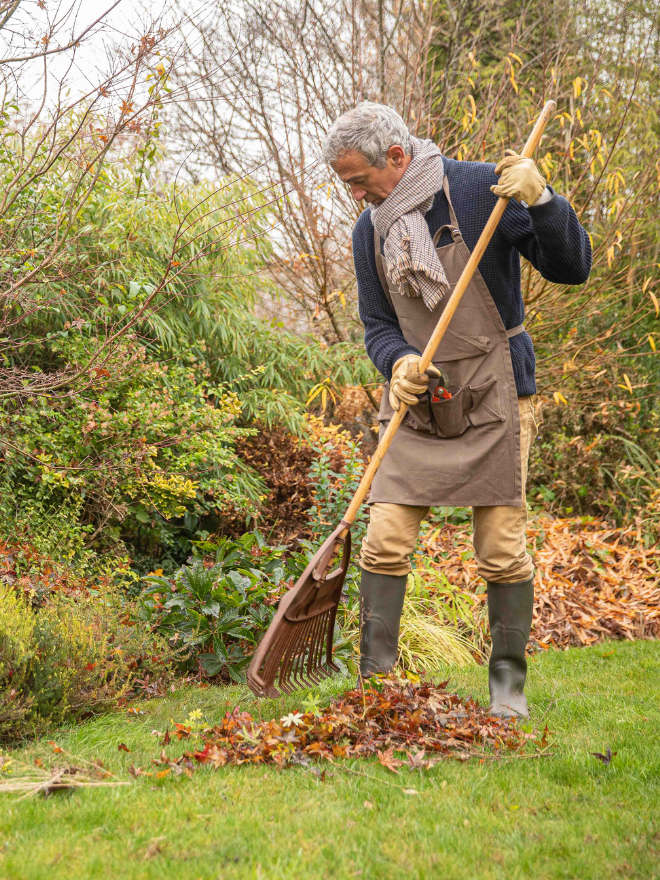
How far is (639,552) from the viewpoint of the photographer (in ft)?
18.6

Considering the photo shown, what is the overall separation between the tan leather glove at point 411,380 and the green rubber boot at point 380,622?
0.64 m

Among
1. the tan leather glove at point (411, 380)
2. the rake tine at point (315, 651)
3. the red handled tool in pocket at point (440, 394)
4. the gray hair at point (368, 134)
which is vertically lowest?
the rake tine at point (315, 651)

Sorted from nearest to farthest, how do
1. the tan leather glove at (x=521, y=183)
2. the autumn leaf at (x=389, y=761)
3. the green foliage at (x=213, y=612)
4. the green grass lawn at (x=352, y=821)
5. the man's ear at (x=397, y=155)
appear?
the green grass lawn at (x=352, y=821) < the autumn leaf at (x=389, y=761) < the tan leather glove at (x=521, y=183) < the man's ear at (x=397, y=155) < the green foliage at (x=213, y=612)

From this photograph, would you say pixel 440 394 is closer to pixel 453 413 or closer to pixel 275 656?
Result: pixel 453 413

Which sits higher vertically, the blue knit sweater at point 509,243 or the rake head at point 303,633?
the blue knit sweater at point 509,243

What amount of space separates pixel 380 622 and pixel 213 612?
43.6 inches

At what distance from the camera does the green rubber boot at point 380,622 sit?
280 centimetres

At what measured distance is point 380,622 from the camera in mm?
2799

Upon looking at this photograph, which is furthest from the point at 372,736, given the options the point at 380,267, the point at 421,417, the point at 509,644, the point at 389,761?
the point at 380,267

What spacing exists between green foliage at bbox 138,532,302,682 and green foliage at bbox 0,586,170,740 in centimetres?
25

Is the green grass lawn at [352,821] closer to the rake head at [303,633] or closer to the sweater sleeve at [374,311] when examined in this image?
the rake head at [303,633]

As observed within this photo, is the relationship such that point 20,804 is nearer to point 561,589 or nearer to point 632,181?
point 561,589

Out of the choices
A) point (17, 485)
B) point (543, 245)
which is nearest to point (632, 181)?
point (543, 245)

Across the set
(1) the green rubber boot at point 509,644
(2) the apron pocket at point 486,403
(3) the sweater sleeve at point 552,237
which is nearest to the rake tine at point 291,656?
(1) the green rubber boot at point 509,644
